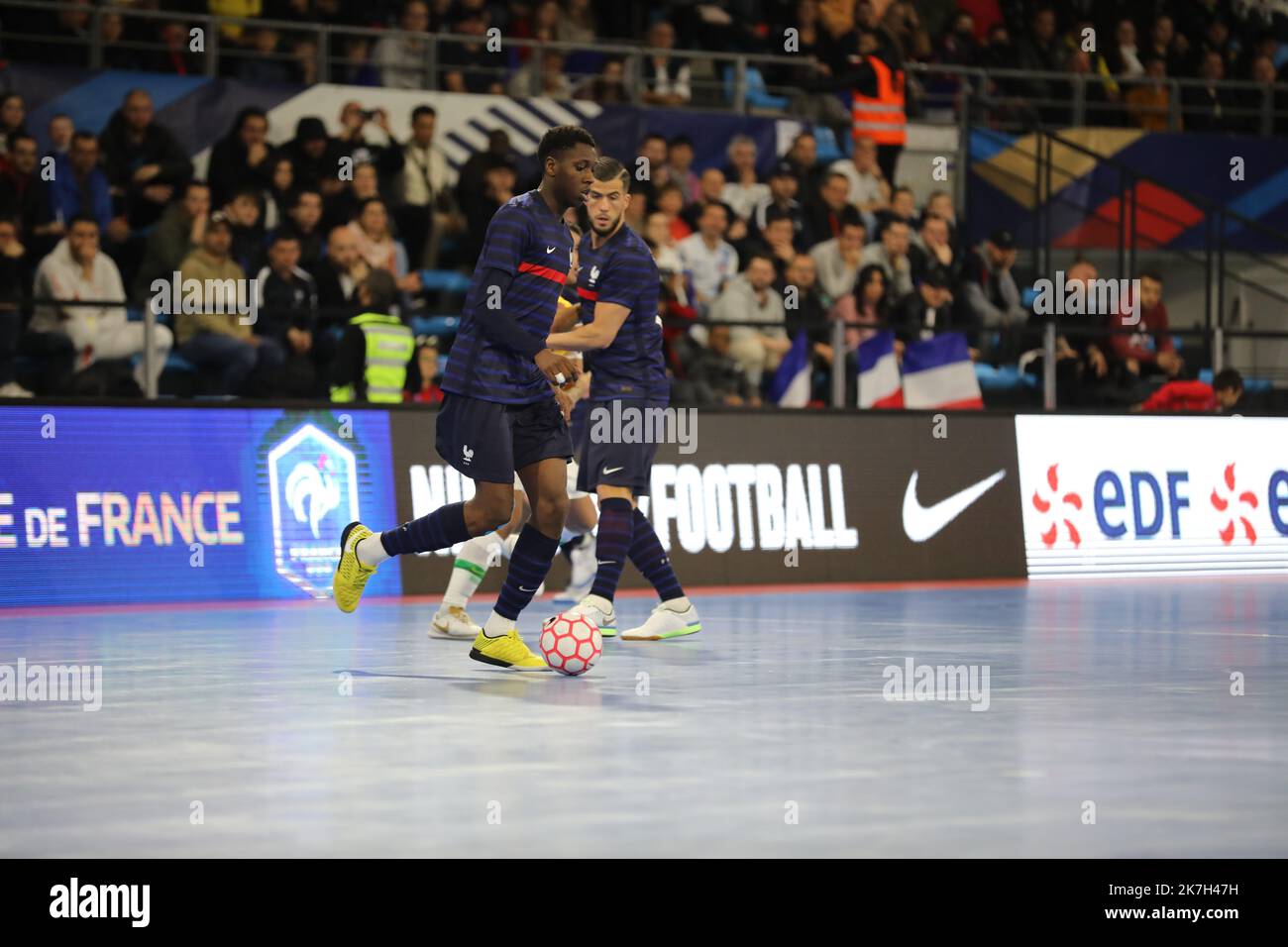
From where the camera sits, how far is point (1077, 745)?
244 inches

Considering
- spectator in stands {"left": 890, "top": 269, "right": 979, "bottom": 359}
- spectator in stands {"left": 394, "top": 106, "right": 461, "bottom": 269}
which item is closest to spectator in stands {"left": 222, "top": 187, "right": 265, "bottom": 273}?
spectator in stands {"left": 394, "top": 106, "right": 461, "bottom": 269}

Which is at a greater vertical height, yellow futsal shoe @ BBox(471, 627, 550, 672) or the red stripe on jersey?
the red stripe on jersey

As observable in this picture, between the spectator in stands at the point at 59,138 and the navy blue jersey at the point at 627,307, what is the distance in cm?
698

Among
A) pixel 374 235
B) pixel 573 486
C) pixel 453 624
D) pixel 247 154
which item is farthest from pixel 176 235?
pixel 453 624

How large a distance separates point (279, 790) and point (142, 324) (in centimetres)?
950

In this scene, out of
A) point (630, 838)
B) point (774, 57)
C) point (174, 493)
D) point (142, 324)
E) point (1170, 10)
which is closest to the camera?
point (630, 838)

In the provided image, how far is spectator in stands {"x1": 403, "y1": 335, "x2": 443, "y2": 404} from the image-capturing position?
15312mm

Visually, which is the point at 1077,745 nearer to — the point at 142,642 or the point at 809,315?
the point at 142,642

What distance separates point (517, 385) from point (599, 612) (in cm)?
159

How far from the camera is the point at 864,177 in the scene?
66.2ft

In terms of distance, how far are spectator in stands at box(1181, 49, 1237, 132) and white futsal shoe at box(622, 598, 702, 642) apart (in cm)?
1584

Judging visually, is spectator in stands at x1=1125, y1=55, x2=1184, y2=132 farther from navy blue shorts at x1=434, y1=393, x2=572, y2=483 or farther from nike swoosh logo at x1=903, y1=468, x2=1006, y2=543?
navy blue shorts at x1=434, y1=393, x2=572, y2=483

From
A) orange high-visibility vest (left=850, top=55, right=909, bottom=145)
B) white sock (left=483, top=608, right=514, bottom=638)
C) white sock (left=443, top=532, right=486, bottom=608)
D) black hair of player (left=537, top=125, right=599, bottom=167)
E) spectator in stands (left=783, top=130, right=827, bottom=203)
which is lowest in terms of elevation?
white sock (left=483, top=608, right=514, bottom=638)
